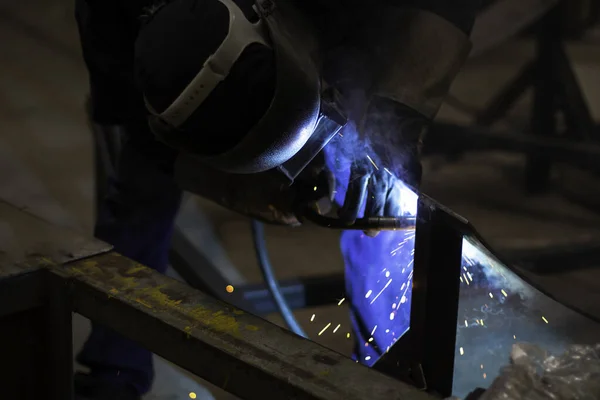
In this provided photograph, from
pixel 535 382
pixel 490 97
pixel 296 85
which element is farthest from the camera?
pixel 490 97

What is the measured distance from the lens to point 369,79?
1.06 m

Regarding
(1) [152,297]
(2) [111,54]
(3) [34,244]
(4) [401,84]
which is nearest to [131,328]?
(1) [152,297]

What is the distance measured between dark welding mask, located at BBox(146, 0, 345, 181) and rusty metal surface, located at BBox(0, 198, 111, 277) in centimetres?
20

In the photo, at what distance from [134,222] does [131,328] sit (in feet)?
2.16

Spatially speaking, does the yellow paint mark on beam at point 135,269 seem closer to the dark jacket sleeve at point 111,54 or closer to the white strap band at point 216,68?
the white strap band at point 216,68

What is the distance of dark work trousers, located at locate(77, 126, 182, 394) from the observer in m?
1.40

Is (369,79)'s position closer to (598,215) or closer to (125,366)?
(125,366)

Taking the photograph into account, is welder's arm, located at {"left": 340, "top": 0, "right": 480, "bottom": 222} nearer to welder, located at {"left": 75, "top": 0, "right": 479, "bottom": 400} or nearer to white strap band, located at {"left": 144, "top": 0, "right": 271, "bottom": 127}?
welder, located at {"left": 75, "top": 0, "right": 479, "bottom": 400}

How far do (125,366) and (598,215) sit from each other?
1.25m

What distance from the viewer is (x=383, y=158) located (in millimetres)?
1036

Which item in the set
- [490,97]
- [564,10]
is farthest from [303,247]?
[564,10]

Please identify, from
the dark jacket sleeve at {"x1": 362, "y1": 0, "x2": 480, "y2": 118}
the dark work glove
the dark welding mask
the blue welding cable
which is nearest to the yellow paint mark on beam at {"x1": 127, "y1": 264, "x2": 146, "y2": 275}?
the dark welding mask

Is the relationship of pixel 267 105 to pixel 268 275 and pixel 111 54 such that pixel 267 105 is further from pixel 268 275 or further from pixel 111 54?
pixel 268 275

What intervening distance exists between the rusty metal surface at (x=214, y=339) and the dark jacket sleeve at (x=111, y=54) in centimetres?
48
